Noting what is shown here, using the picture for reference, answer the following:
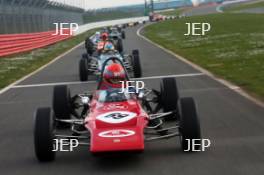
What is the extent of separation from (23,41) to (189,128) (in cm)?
3004

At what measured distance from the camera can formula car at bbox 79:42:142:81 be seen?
57.9 feet

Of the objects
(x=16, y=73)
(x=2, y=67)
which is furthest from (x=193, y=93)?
(x=2, y=67)

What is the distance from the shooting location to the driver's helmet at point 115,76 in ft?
31.8

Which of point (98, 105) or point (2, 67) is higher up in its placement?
point (98, 105)

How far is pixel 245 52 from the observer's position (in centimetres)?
2352

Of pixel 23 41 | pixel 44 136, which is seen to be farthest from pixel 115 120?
pixel 23 41

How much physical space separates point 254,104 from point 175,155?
4.07 m

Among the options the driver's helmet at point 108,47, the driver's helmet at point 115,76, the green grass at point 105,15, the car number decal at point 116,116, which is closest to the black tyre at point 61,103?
the driver's helmet at point 115,76

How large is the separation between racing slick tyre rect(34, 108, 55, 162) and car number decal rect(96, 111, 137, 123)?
59cm

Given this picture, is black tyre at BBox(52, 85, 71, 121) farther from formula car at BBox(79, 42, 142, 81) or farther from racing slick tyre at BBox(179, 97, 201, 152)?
formula car at BBox(79, 42, 142, 81)

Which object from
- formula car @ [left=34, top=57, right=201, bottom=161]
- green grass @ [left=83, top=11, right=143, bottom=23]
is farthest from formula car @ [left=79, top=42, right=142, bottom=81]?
green grass @ [left=83, top=11, right=143, bottom=23]

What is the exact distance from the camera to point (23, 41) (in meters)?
36.8

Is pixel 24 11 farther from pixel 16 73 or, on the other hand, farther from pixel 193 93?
pixel 193 93

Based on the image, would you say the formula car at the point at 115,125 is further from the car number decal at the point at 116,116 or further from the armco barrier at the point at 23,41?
the armco barrier at the point at 23,41
